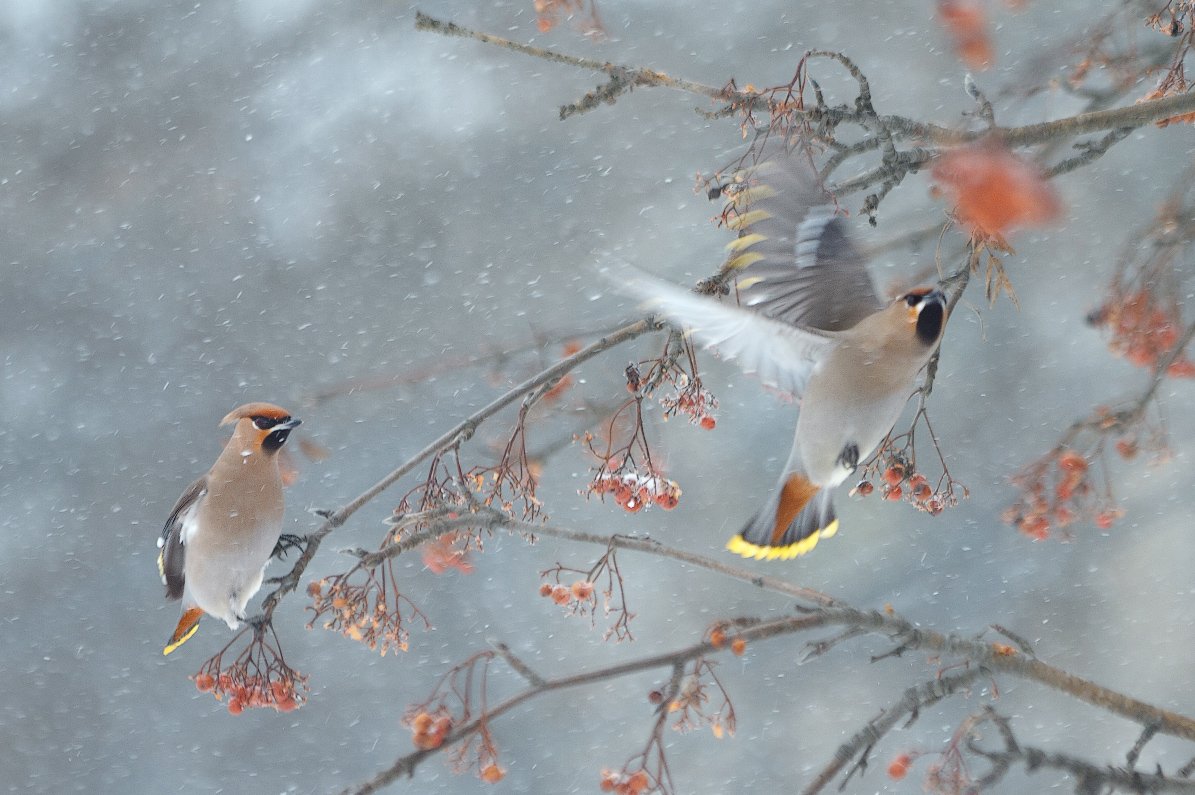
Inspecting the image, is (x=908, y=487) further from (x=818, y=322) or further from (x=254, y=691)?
(x=254, y=691)

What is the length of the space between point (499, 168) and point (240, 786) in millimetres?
3234

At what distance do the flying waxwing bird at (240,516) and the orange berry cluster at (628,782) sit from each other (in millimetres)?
1219

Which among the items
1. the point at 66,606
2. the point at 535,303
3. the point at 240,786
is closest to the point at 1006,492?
A: the point at 535,303

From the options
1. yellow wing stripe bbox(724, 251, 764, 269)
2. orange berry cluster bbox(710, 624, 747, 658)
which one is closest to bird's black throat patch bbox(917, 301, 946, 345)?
yellow wing stripe bbox(724, 251, 764, 269)

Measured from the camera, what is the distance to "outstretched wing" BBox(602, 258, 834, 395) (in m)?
1.44

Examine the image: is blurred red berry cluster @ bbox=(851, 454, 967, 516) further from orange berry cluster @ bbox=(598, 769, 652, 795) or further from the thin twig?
orange berry cluster @ bbox=(598, 769, 652, 795)

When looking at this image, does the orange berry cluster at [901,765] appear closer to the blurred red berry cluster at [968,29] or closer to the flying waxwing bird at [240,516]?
the blurred red berry cluster at [968,29]

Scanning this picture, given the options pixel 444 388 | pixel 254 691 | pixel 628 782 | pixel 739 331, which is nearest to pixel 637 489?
pixel 739 331

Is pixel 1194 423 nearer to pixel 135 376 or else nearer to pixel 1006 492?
pixel 1006 492

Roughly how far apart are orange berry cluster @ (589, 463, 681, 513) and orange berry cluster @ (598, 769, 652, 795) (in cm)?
47

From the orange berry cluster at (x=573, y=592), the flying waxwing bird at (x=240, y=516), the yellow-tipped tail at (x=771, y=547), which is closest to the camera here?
the orange berry cluster at (x=573, y=592)

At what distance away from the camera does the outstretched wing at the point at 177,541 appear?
2605 mm

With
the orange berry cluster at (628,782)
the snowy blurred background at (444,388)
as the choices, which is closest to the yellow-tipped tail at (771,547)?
the orange berry cluster at (628,782)

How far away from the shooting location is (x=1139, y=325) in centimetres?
197
